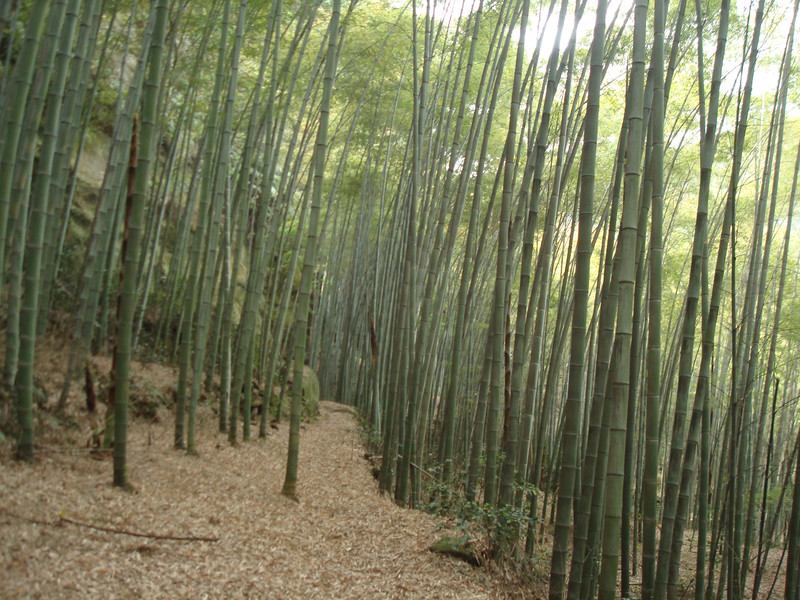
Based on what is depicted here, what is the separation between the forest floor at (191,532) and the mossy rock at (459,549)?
0.04 metres

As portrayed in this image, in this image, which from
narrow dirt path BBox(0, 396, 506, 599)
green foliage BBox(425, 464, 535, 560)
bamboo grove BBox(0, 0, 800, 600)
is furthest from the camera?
green foliage BBox(425, 464, 535, 560)

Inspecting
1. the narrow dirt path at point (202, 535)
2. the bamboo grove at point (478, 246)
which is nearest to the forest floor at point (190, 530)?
the narrow dirt path at point (202, 535)

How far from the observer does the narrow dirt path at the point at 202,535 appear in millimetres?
1858

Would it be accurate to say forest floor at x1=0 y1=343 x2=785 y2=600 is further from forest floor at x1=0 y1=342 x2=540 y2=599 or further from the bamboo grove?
the bamboo grove

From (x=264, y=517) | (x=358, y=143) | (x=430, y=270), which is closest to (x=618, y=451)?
(x=264, y=517)

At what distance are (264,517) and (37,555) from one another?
4.22ft

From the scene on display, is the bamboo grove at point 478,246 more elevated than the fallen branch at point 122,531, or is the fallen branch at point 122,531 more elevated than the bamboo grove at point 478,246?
the bamboo grove at point 478,246

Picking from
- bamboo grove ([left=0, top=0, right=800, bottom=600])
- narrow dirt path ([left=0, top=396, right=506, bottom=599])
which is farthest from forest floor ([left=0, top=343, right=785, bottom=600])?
bamboo grove ([left=0, top=0, right=800, bottom=600])

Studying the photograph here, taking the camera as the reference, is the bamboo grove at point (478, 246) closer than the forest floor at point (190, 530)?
No

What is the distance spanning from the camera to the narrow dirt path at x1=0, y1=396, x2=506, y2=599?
186cm

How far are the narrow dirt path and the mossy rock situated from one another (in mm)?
36

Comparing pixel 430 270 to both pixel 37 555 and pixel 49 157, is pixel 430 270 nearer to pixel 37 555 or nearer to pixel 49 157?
pixel 49 157

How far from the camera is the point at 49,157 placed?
7.70ft

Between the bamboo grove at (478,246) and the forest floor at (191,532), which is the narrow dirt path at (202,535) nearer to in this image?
the forest floor at (191,532)
